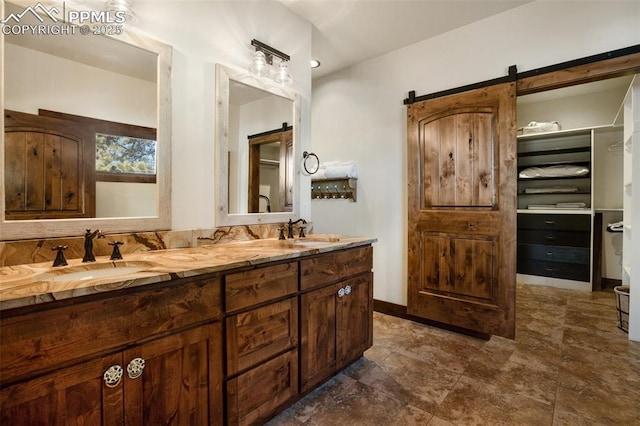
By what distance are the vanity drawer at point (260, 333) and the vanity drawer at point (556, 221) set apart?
167 inches

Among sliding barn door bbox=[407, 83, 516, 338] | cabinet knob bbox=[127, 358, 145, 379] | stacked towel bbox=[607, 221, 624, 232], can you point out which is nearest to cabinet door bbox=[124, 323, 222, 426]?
cabinet knob bbox=[127, 358, 145, 379]

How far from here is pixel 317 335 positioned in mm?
1773

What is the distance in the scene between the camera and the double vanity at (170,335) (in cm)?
87

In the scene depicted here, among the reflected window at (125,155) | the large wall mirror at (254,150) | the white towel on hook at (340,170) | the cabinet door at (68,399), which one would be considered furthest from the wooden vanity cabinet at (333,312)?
the white towel on hook at (340,170)

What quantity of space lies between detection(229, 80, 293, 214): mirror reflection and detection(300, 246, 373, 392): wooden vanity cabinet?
0.72 m

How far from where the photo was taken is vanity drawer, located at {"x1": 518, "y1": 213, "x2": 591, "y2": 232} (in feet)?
13.2

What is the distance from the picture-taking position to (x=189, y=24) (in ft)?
5.90

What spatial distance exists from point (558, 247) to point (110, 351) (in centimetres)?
513

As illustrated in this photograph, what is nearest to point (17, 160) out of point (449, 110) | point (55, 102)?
point (55, 102)

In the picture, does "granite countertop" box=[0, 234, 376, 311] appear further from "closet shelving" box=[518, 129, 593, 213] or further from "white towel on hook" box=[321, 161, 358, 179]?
"closet shelving" box=[518, 129, 593, 213]

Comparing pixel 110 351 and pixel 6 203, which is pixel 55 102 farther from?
pixel 110 351

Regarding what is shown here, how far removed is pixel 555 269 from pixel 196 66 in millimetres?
4988

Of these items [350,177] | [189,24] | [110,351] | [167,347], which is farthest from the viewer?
[350,177]

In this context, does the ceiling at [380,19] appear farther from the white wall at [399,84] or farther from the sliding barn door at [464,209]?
the sliding barn door at [464,209]
